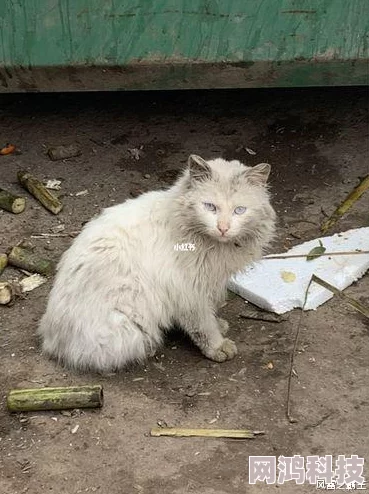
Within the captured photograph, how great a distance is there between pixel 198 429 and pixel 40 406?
28.1 inches

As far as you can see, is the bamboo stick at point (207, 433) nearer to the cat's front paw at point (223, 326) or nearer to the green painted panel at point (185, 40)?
the cat's front paw at point (223, 326)

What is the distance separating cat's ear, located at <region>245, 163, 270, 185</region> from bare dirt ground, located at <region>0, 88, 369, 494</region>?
2.94 feet

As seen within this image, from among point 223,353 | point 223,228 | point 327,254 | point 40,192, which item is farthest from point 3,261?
point 327,254

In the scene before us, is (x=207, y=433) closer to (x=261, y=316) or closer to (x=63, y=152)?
(x=261, y=316)

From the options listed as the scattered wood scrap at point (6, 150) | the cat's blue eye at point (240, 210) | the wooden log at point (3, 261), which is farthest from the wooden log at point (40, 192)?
the cat's blue eye at point (240, 210)

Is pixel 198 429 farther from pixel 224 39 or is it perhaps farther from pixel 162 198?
pixel 224 39

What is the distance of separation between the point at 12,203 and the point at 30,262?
66cm

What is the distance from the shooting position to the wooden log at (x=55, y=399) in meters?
3.42

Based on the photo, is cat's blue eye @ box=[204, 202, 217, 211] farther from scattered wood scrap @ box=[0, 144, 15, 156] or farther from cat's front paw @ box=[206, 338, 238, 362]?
scattered wood scrap @ box=[0, 144, 15, 156]

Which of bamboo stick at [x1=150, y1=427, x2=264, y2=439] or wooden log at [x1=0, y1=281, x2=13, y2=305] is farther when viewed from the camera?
wooden log at [x1=0, y1=281, x2=13, y2=305]

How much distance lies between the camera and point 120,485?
3088mm

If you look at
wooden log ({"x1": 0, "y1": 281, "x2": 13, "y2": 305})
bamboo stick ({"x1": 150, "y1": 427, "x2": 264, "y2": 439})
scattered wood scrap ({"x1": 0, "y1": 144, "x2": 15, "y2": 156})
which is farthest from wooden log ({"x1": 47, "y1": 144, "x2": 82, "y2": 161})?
bamboo stick ({"x1": 150, "y1": 427, "x2": 264, "y2": 439})

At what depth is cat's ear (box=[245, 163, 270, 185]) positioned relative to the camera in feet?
11.5

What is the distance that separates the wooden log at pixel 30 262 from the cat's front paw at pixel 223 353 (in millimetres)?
1192
